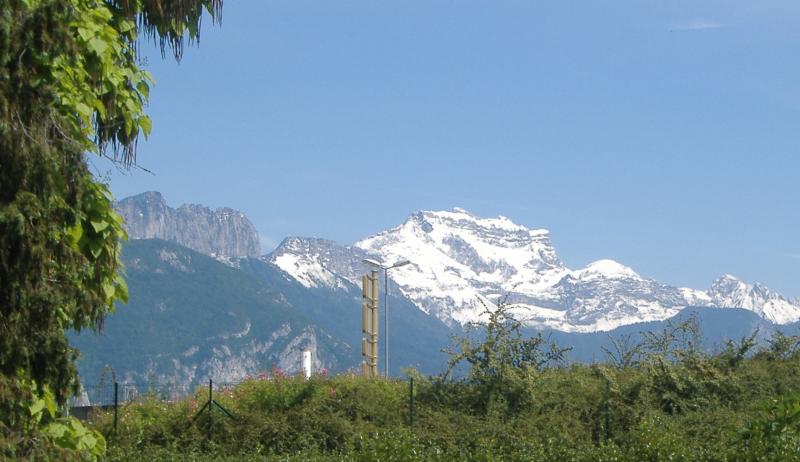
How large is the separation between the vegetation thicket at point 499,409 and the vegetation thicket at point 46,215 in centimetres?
711

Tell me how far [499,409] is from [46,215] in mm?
12742

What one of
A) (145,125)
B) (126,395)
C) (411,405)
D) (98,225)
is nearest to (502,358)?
(411,405)

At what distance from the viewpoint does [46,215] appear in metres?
9.52

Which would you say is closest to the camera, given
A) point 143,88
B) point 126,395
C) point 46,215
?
point 46,215

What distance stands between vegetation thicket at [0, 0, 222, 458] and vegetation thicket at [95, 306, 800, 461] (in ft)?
23.3

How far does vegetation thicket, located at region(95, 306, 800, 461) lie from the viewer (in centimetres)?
1811

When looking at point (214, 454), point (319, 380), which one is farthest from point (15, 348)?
point (319, 380)

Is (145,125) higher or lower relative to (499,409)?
higher

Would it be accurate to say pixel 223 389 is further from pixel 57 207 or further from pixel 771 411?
pixel 57 207

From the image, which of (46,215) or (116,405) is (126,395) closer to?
(116,405)

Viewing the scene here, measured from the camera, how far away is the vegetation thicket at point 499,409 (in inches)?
713

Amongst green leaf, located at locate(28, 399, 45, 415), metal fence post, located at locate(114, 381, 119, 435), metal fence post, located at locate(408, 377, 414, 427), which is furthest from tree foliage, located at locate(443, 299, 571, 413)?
green leaf, located at locate(28, 399, 45, 415)

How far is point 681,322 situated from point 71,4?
16450 mm

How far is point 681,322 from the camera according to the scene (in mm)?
23219
